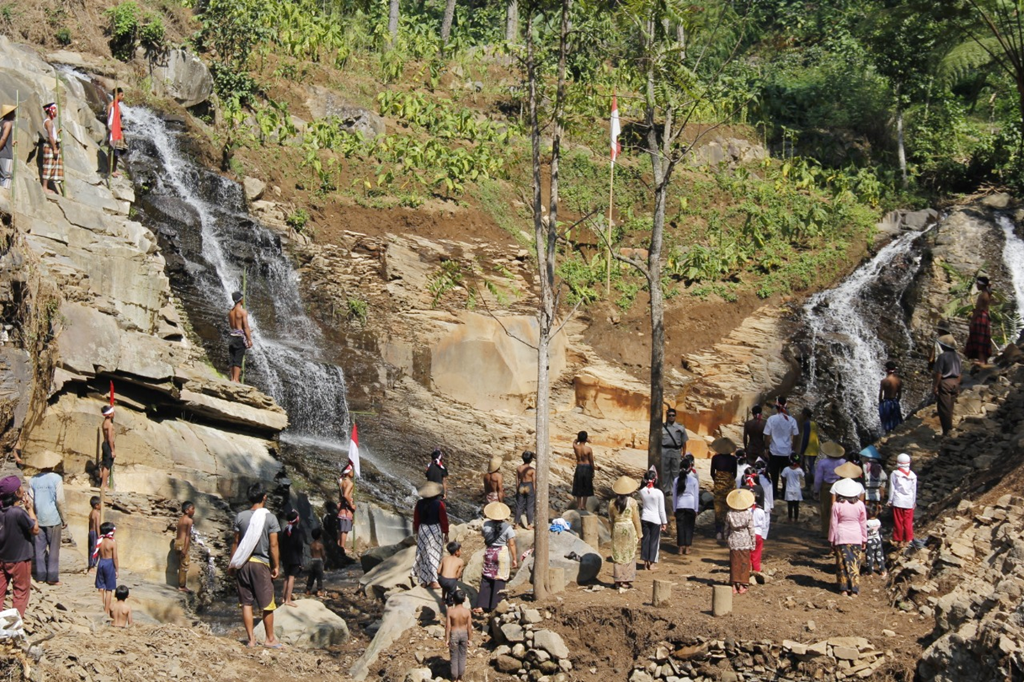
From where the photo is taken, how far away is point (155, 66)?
31062 mm

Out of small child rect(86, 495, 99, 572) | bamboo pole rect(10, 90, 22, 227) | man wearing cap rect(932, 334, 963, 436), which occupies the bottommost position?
small child rect(86, 495, 99, 572)

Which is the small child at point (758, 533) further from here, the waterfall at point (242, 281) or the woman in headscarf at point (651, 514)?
the waterfall at point (242, 281)

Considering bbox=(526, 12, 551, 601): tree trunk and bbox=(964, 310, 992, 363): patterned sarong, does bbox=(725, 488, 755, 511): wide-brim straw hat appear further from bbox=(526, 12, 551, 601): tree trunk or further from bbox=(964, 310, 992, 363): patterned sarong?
bbox=(964, 310, 992, 363): patterned sarong

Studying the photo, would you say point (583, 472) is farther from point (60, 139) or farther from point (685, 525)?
point (60, 139)

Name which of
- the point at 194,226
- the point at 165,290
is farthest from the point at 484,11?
the point at 165,290

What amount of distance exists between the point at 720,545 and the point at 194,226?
13.9 metres

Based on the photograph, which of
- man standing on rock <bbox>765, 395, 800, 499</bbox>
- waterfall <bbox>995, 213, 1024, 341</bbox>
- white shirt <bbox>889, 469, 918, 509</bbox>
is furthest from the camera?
waterfall <bbox>995, 213, 1024, 341</bbox>

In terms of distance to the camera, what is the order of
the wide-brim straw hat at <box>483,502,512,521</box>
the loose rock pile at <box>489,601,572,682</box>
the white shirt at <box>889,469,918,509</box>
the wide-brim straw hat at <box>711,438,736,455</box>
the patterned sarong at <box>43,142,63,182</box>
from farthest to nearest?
the patterned sarong at <box>43,142,63,182</box> → the wide-brim straw hat at <box>711,438,736,455</box> → the white shirt at <box>889,469,918,509</box> → the wide-brim straw hat at <box>483,502,512,521</box> → the loose rock pile at <box>489,601,572,682</box>

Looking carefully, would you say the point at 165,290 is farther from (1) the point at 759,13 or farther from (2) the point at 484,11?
(1) the point at 759,13

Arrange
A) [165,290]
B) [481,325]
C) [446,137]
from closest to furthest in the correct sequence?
[165,290], [481,325], [446,137]

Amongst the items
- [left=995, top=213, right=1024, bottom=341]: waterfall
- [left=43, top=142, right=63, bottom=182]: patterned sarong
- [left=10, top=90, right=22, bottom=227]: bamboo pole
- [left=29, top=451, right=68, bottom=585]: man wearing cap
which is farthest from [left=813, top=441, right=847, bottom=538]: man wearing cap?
[left=43, top=142, right=63, bottom=182]: patterned sarong

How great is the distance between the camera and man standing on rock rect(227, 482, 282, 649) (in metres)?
13.1

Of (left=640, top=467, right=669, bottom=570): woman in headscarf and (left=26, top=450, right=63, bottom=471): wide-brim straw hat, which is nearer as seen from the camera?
(left=640, top=467, right=669, bottom=570): woman in headscarf

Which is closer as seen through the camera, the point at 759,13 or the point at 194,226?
the point at 194,226
